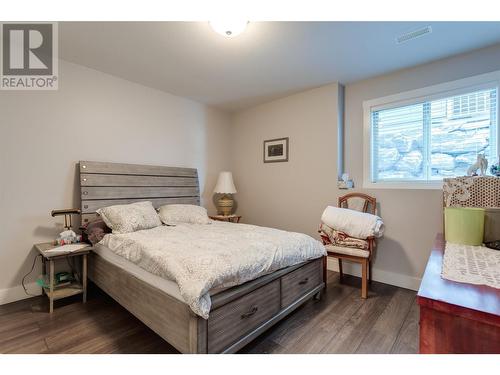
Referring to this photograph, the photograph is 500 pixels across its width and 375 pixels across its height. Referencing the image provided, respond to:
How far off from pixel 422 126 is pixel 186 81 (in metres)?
→ 2.89

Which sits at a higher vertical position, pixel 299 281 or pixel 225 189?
pixel 225 189

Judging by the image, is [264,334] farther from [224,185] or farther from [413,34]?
[413,34]

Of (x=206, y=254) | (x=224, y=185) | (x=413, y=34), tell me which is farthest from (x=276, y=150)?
(x=206, y=254)

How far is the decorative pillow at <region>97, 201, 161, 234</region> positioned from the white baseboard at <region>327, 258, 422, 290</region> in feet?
8.01

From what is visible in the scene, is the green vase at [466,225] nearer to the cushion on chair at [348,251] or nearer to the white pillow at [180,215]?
the cushion on chair at [348,251]

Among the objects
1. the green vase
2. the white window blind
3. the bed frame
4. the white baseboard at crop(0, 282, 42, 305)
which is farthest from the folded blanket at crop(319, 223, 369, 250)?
the white baseboard at crop(0, 282, 42, 305)

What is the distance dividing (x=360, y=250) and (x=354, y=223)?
0.30m

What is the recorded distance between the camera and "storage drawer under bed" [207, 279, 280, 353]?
4.56ft

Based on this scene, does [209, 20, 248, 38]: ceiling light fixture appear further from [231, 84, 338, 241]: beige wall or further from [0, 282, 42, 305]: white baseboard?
[0, 282, 42, 305]: white baseboard

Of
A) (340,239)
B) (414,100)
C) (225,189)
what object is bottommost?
(340,239)

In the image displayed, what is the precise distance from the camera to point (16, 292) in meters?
2.32

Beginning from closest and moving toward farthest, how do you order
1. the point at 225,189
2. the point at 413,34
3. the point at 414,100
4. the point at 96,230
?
the point at 413,34
the point at 96,230
the point at 414,100
the point at 225,189
